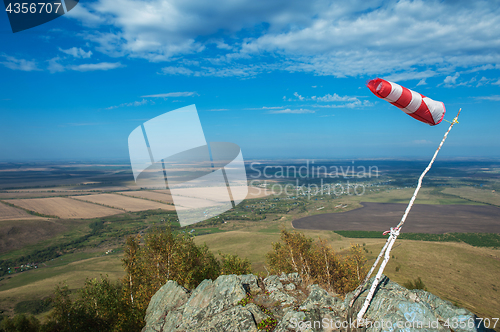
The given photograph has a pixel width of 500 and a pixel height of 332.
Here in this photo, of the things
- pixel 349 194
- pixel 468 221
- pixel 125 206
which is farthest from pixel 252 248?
pixel 349 194

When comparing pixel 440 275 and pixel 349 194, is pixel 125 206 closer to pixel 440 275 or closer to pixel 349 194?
pixel 440 275

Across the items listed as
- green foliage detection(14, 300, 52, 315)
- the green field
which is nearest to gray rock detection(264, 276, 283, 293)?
the green field

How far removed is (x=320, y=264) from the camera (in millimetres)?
28266

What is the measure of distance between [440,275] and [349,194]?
360 feet

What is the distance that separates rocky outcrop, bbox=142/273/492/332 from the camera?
9102mm

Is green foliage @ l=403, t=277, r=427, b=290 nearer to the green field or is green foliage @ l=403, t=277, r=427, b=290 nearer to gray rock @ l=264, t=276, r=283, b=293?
the green field

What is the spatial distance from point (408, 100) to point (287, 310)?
1170 centimetres

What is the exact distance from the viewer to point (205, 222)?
98562 millimetres

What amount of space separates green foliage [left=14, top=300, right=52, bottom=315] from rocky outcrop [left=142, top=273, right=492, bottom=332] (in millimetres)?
37295

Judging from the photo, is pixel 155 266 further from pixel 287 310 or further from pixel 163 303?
pixel 287 310

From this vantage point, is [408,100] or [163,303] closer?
[408,100]

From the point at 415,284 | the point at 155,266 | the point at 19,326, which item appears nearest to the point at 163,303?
the point at 155,266

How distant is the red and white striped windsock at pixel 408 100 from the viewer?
7.68m

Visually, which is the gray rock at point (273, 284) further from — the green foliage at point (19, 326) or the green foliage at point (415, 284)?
the green foliage at point (415, 284)
